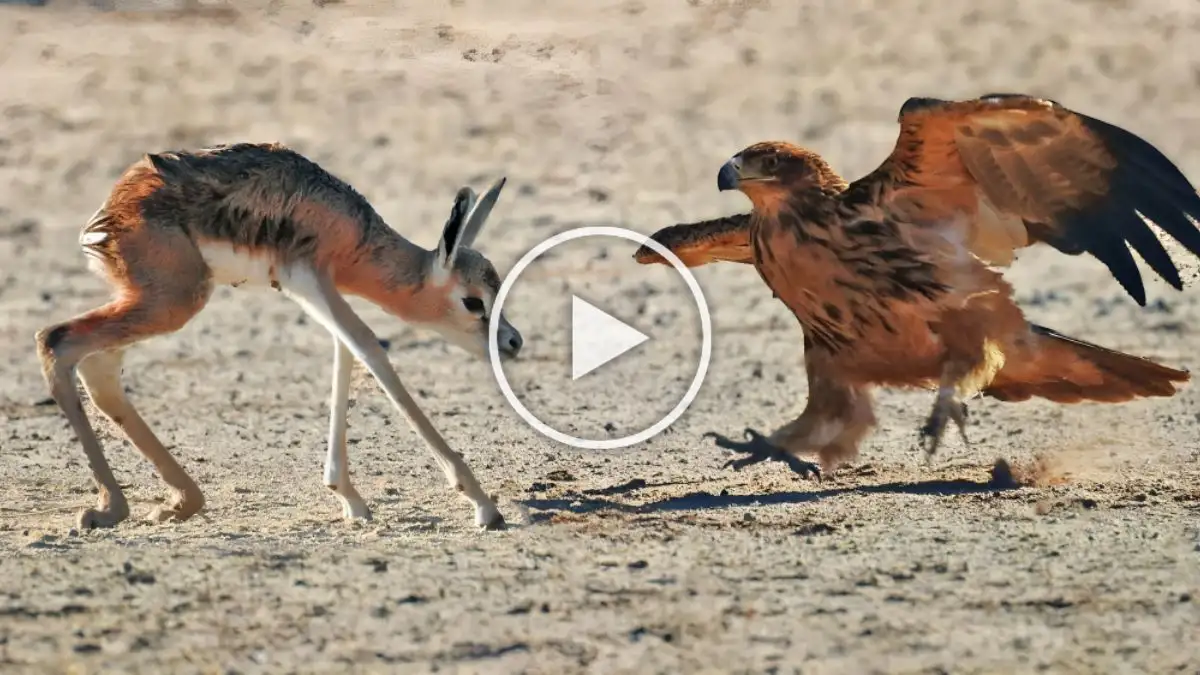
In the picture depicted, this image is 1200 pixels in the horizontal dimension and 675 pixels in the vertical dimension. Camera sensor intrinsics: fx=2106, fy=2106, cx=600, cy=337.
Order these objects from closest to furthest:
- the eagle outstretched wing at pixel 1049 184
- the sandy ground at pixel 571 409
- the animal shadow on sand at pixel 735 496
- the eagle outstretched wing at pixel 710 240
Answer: the sandy ground at pixel 571 409 → the eagle outstretched wing at pixel 1049 184 → the animal shadow on sand at pixel 735 496 → the eagle outstretched wing at pixel 710 240

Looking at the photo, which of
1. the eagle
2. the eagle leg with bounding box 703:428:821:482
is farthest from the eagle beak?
the eagle leg with bounding box 703:428:821:482

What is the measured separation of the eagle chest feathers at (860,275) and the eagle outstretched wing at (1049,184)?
0.17m

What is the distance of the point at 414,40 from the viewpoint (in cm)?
1898

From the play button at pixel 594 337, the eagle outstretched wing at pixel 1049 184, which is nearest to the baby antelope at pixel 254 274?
the eagle outstretched wing at pixel 1049 184

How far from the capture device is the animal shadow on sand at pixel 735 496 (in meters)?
9.41

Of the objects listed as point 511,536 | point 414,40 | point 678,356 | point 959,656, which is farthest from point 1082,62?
point 959,656

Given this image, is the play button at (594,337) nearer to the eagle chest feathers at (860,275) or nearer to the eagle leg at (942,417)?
the eagle chest feathers at (860,275)

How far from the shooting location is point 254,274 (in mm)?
9297

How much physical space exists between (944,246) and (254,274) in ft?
10.1

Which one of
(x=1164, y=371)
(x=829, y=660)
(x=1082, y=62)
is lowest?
(x=829, y=660)

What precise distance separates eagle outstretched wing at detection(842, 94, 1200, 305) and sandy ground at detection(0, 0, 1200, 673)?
1.15 m

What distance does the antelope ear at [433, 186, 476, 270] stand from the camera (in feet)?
30.5

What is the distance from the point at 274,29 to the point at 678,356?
7336mm

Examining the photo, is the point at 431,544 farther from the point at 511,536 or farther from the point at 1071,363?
the point at 1071,363
